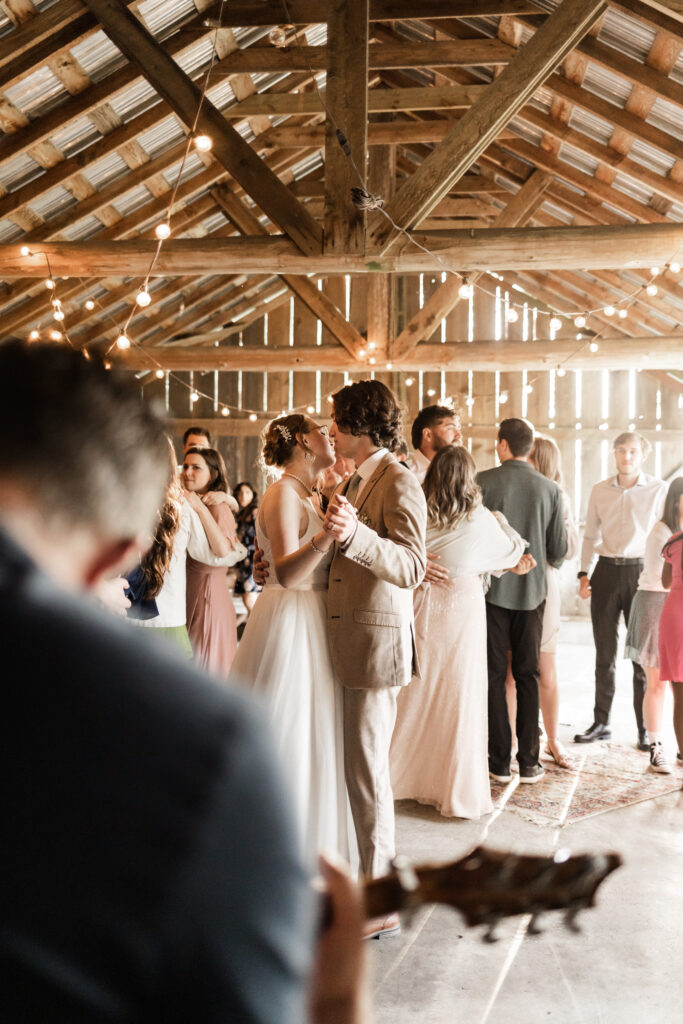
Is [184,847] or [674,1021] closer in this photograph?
[184,847]

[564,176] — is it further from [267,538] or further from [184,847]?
[184,847]

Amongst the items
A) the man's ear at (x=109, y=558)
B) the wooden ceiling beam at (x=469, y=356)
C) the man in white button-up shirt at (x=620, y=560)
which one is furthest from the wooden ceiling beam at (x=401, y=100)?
the man's ear at (x=109, y=558)

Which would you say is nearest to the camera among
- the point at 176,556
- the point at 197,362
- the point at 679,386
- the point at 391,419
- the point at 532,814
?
the point at 391,419

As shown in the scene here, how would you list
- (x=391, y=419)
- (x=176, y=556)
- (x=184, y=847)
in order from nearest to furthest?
(x=184, y=847) < (x=391, y=419) < (x=176, y=556)

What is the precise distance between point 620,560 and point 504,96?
9.11 feet

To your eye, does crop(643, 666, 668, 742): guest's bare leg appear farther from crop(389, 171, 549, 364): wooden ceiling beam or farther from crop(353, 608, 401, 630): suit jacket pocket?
crop(389, 171, 549, 364): wooden ceiling beam

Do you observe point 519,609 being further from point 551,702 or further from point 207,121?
point 207,121

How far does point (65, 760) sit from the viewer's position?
0.49 meters

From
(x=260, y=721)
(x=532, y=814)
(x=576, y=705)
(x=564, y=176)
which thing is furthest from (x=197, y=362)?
(x=260, y=721)

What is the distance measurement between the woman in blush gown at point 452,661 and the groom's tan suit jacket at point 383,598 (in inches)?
48.2

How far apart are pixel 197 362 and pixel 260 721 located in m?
10.6

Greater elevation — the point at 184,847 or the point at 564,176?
the point at 564,176

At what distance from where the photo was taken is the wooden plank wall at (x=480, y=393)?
43.2ft

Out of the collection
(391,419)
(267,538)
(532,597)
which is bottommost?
(532,597)
